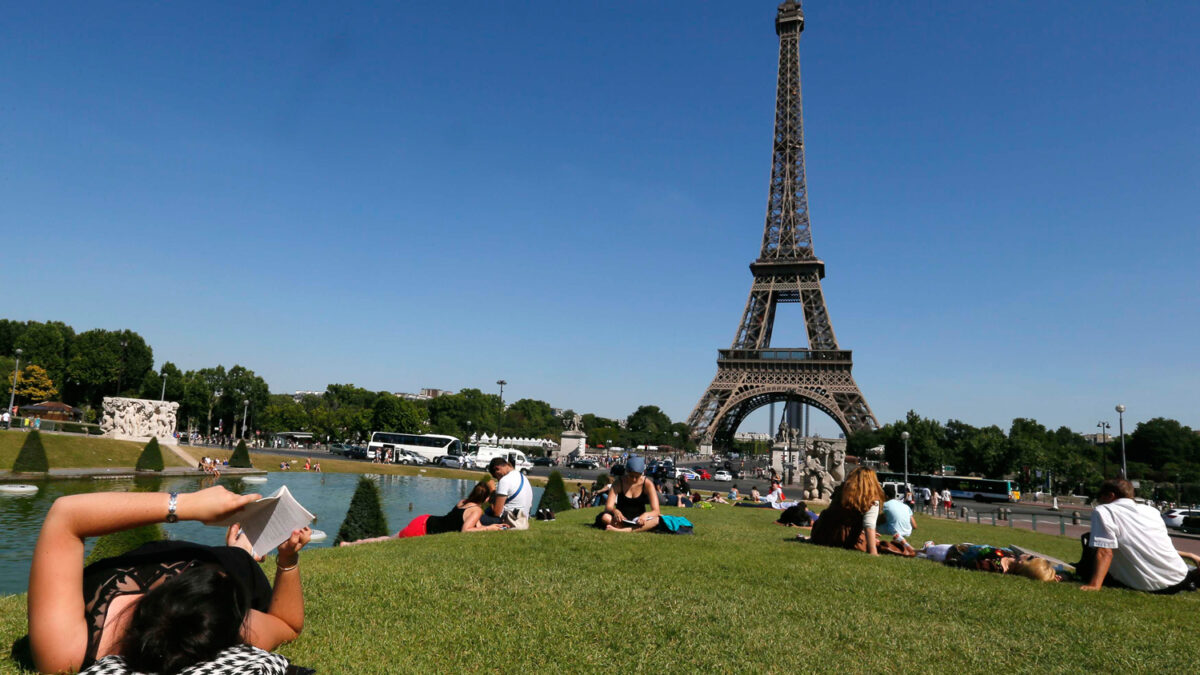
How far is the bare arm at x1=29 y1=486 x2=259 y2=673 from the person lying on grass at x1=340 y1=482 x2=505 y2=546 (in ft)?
19.8

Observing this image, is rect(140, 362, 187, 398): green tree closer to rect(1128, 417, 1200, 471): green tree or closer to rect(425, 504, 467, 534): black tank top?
rect(425, 504, 467, 534): black tank top

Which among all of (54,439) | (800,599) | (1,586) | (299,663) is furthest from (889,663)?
(54,439)

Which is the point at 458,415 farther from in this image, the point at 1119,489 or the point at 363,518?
the point at 1119,489

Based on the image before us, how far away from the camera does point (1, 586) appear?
958 cm

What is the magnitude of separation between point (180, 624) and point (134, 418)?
44.9 metres

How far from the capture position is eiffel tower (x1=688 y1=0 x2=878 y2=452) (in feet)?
186

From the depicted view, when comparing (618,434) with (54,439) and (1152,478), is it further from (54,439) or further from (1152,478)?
(54,439)

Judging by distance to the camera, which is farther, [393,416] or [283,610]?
[393,416]

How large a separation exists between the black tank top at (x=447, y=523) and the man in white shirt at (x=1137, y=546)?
6745mm

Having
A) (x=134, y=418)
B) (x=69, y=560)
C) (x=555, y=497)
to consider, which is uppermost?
(x=69, y=560)

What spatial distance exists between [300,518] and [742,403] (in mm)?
59281

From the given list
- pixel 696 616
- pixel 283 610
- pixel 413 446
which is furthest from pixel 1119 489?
pixel 413 446

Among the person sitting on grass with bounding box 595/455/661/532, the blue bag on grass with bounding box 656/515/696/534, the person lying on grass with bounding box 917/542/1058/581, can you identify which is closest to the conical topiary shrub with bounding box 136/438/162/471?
the person sitting on grass with bounding box 595/455/661/532

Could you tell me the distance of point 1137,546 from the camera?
609cm
